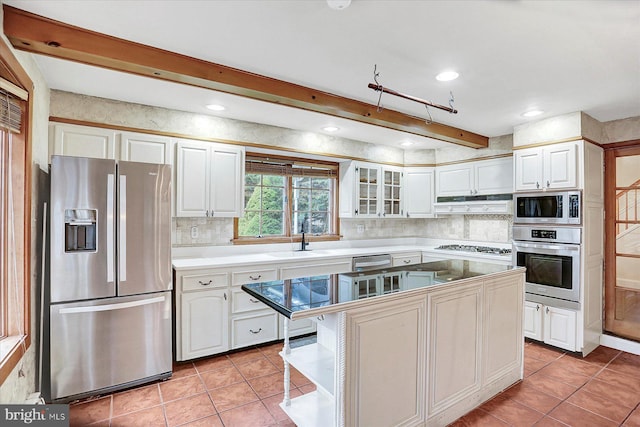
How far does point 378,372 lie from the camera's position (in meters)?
1.79

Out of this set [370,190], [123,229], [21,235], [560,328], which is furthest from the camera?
[370,190]

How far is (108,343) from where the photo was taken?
2.50 m

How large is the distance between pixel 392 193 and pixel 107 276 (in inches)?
149

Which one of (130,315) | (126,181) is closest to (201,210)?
(126,181)

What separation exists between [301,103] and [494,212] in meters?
2.99

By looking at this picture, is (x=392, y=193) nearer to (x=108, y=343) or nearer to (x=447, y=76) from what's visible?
(x=447, y=76)

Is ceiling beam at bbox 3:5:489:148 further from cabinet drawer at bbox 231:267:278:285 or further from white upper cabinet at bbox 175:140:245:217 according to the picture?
cabinet drawer at bbox 231:267:278:285

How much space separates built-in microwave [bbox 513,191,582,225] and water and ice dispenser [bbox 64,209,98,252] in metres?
4.17

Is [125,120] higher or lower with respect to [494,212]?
higher

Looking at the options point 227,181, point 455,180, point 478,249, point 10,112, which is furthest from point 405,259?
→ point 10,112

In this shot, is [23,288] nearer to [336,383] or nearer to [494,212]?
[336,383]

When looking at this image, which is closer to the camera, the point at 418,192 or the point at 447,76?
the point at 447,76

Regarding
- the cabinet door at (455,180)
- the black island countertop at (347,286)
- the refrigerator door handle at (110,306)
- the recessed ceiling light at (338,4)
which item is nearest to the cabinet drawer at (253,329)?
the refrigerator door handle at (110,306)

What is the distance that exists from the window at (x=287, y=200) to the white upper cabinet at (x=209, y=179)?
40 centimetres
